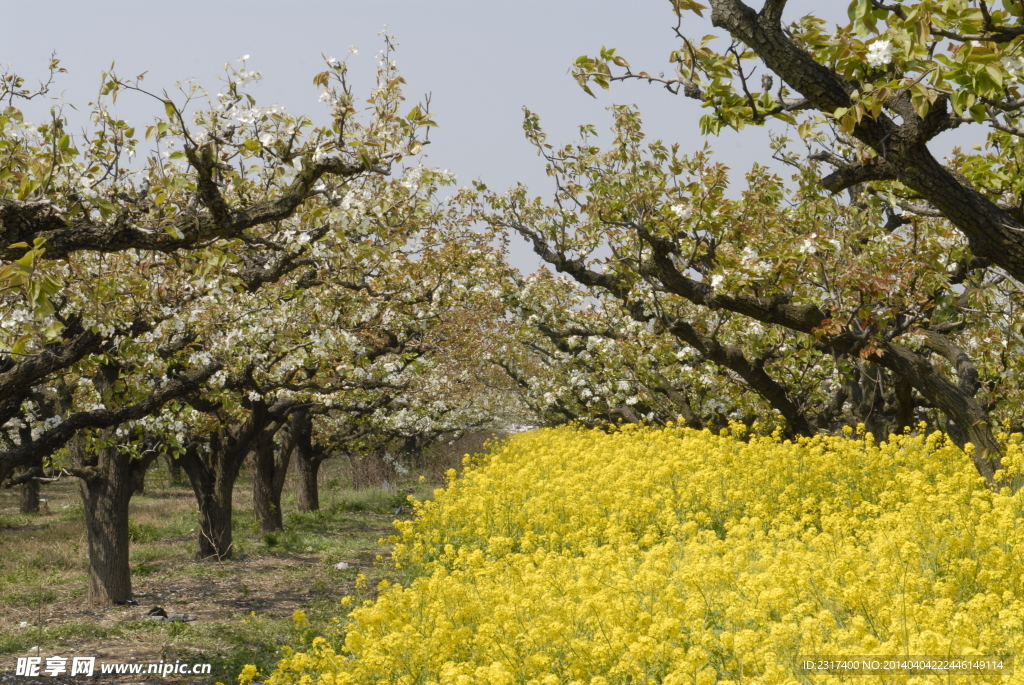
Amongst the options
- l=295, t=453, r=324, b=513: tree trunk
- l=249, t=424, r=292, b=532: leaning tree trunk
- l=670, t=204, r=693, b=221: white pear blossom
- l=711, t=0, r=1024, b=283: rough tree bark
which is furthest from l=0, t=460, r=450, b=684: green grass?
l=711, t=0, r=1024, b=283: rough tree bark

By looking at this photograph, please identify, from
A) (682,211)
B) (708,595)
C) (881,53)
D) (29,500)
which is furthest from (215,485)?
(881,53)

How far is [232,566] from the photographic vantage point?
16375 millimetres

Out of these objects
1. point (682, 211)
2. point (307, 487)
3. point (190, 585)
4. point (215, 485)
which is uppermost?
point (682, 211)

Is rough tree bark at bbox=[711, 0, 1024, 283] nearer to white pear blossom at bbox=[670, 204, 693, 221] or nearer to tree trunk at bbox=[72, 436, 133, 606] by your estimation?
white pear blossom at bbox=[670, 204, 693, 221]

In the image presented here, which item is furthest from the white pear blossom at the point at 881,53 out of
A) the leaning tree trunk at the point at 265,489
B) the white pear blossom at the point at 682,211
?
the leaning tree trunk at the point at 265,489

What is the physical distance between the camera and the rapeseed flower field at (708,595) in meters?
4.87

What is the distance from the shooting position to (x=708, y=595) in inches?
244

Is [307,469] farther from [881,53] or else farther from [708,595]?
[881,53]

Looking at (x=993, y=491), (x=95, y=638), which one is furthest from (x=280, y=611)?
(x=993, y=491)

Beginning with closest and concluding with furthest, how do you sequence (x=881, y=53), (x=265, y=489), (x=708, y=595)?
(x=881, y=53), (x=708, y=595), (x=265, y=489)

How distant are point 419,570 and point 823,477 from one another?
17.7 ft

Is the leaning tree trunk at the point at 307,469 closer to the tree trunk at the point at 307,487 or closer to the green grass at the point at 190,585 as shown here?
the tree trunk at the point at 307,487

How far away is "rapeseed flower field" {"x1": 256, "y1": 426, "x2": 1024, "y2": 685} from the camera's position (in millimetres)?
4871

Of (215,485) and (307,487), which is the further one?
(307,487)
